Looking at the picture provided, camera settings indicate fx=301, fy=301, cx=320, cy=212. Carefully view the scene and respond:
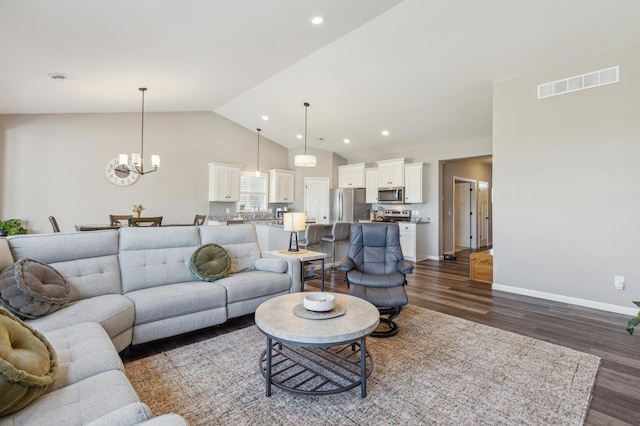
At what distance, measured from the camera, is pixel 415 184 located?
705 cm

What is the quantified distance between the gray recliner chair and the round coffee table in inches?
23.7

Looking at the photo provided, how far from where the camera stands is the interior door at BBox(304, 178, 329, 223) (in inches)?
324

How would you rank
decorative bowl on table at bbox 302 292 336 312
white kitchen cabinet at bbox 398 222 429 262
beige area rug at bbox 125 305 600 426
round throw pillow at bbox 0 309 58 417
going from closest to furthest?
round throw pillow at bbox 0 309 58 417
beige area rug at bbox 125 305 600 426
decorative bowl on table at bbox 302 292 336 312
white kitchen cabinet at bbox 398 222 429 262

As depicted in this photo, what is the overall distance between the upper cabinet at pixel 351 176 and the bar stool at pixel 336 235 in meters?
2.73

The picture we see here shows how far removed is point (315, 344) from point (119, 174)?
5.89 m

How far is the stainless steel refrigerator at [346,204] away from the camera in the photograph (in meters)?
7.91

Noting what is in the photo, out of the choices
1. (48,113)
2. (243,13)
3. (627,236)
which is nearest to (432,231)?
(627,236)

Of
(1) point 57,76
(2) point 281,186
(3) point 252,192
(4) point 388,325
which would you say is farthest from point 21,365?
(2) point 281,186

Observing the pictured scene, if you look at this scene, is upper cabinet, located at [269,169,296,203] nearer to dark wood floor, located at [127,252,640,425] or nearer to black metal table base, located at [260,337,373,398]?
dark wood floor, located at [127,252,640,425]

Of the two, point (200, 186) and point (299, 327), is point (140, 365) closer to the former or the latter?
point (299, 327)

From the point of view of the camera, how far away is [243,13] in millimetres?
3125

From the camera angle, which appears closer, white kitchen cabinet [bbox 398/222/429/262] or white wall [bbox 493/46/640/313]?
white wall [bbox 493/46/640/313]

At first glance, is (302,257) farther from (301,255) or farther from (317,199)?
(317,199)

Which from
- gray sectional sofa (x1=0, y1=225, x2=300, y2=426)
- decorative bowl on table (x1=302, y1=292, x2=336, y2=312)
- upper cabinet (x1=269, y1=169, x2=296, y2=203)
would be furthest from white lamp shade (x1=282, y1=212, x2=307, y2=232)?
upper cabinet (x1=269, y1=169, x2=296, y2=203)
